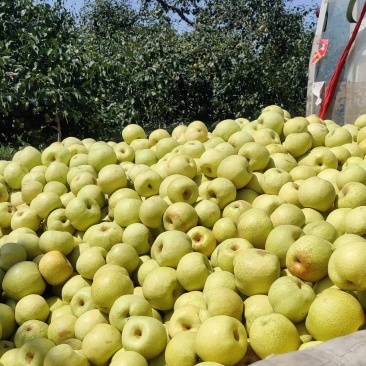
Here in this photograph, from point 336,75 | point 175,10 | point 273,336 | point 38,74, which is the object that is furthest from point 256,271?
point 175,10

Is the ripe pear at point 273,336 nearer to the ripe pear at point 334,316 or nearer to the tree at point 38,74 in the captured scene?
the ripe pear at point 334,316

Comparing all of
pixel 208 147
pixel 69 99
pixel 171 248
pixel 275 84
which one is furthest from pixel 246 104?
pixel 171 248

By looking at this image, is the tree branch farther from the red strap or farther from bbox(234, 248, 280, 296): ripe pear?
bbox(234, 248, 280, 296): ripe pear

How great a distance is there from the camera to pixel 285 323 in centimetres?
184

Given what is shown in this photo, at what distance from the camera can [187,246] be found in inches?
97.4

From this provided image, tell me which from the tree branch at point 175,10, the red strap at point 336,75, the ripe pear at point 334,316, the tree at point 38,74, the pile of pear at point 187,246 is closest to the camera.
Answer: the ripe pear at point 334,316

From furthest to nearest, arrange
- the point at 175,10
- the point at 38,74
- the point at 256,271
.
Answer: the point at 175,10 < the point at 38,74 < the point at 256,271

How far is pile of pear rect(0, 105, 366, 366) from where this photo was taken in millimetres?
1890

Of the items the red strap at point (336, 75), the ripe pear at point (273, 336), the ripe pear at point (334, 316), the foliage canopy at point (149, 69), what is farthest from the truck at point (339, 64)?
the foliage canopy at point (149, 69)

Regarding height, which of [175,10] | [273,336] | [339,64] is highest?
[175,10]

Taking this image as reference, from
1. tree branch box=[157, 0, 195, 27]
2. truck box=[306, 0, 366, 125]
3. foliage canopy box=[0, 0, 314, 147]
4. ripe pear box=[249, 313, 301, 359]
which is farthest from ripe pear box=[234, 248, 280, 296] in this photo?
tree branch box=[157, 0, 195, 27]

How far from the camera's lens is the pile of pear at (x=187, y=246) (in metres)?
1.89

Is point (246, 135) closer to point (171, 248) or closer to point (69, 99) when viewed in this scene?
point (171, 248)

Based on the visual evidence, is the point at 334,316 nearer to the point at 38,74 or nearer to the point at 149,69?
the point at 38,74
